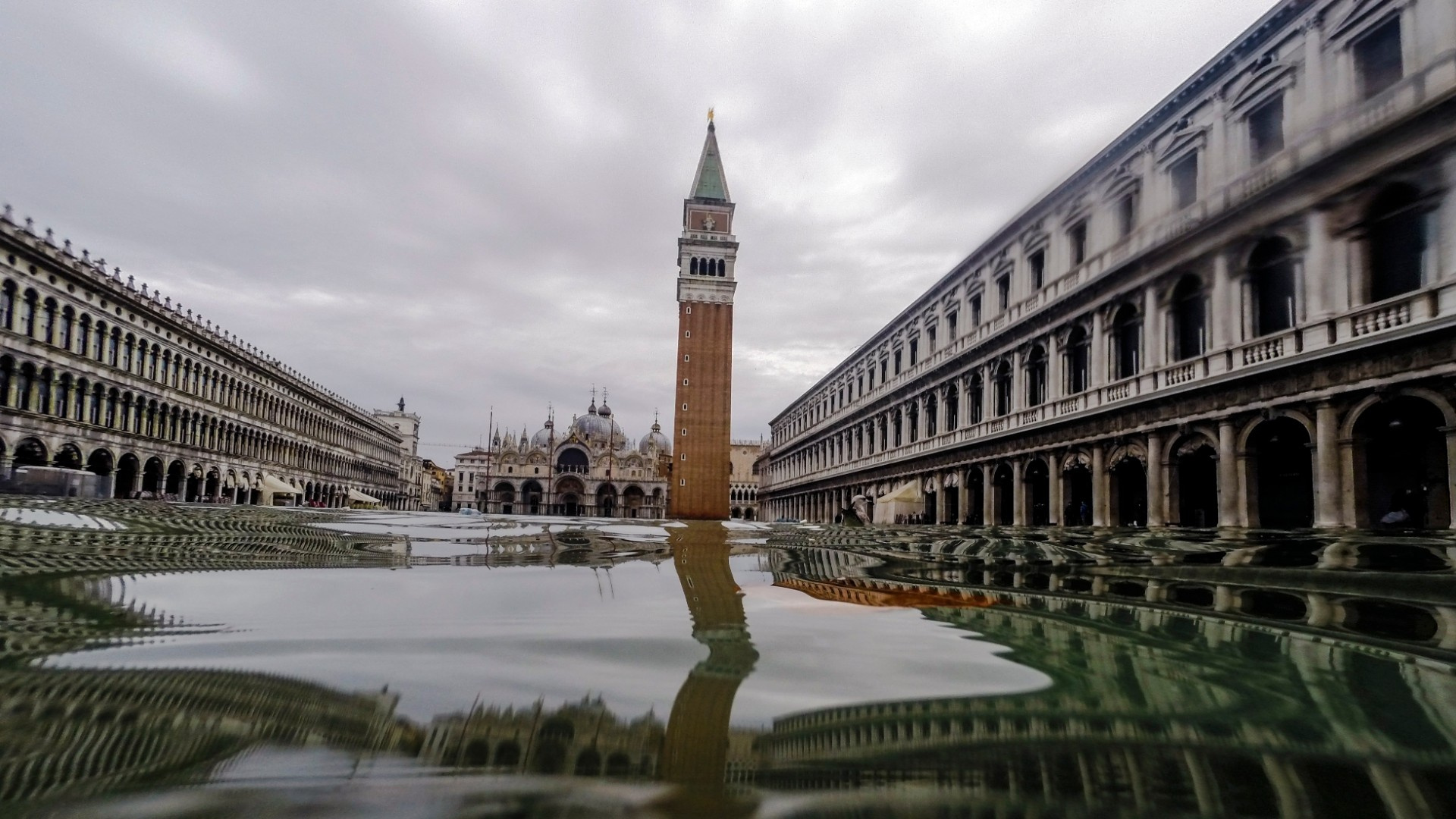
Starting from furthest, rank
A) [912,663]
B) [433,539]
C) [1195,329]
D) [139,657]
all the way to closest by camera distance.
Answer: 1. [1195,329]
2. [433,539]
3. [912,663]
4. [139,657]

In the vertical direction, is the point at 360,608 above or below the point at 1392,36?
below

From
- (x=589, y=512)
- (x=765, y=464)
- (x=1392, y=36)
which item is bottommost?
(x=589, y=512)

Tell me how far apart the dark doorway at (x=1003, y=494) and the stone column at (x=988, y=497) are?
0.27ft

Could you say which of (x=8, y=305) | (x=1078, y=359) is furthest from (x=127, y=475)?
(x=1078, y=359)

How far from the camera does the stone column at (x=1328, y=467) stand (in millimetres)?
12172

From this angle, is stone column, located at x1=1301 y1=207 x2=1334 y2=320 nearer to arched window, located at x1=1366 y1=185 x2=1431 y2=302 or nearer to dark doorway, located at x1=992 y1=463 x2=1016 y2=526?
arched window, located at x1=1366 y1=185 x2=1431 y2=302

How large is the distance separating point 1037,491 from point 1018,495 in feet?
2.25

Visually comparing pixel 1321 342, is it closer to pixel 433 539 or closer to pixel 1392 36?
pixel 1392 36

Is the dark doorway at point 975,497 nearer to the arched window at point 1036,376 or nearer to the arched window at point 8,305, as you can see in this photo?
the arched window at point 1036,376

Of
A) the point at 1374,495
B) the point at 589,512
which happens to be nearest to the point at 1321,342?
the point at 1374,495

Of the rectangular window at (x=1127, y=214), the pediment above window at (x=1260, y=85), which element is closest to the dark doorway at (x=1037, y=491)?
the rectangular window at (x=1127, y=214)

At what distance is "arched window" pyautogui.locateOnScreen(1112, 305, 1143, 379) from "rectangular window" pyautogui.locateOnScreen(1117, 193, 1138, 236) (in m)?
2.20

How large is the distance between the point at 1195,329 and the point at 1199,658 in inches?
668

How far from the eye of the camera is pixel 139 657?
149 centimetres
